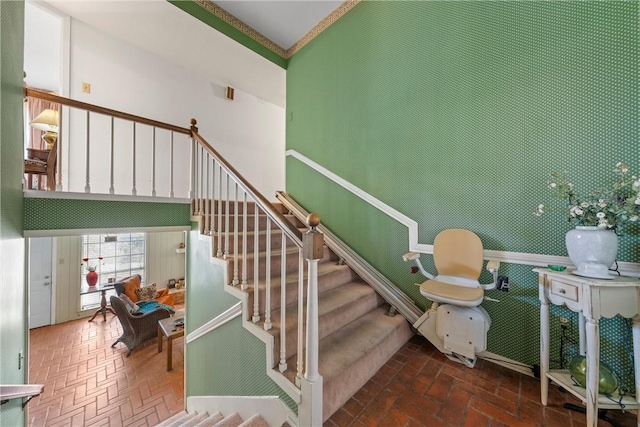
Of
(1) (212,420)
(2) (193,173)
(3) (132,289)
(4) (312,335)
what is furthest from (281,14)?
(3) (132,289)

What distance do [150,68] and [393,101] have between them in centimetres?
357

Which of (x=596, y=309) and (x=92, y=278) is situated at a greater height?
(x=596, y=309)

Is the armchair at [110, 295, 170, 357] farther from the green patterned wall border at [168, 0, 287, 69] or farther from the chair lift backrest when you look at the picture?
the chair lift backrest

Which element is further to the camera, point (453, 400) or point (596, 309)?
point (453, 400)

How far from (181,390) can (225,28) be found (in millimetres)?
4947

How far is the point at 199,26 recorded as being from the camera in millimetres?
2904

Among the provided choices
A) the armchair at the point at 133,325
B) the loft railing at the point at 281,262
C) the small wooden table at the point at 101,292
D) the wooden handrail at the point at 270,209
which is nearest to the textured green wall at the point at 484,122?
the loft railing at the point at 281,262

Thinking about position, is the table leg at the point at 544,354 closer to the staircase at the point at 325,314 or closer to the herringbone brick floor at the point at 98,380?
the staircase at the point at 325,314

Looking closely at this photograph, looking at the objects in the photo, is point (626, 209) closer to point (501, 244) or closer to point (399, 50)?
point (501, 244)

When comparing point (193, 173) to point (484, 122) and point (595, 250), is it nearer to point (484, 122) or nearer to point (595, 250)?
point (484, 122)

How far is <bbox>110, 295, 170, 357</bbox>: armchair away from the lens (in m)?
4.22

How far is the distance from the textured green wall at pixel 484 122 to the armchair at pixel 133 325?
3.99 meters

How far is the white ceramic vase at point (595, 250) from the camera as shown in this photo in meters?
1.38

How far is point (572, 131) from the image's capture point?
1.71 meters
